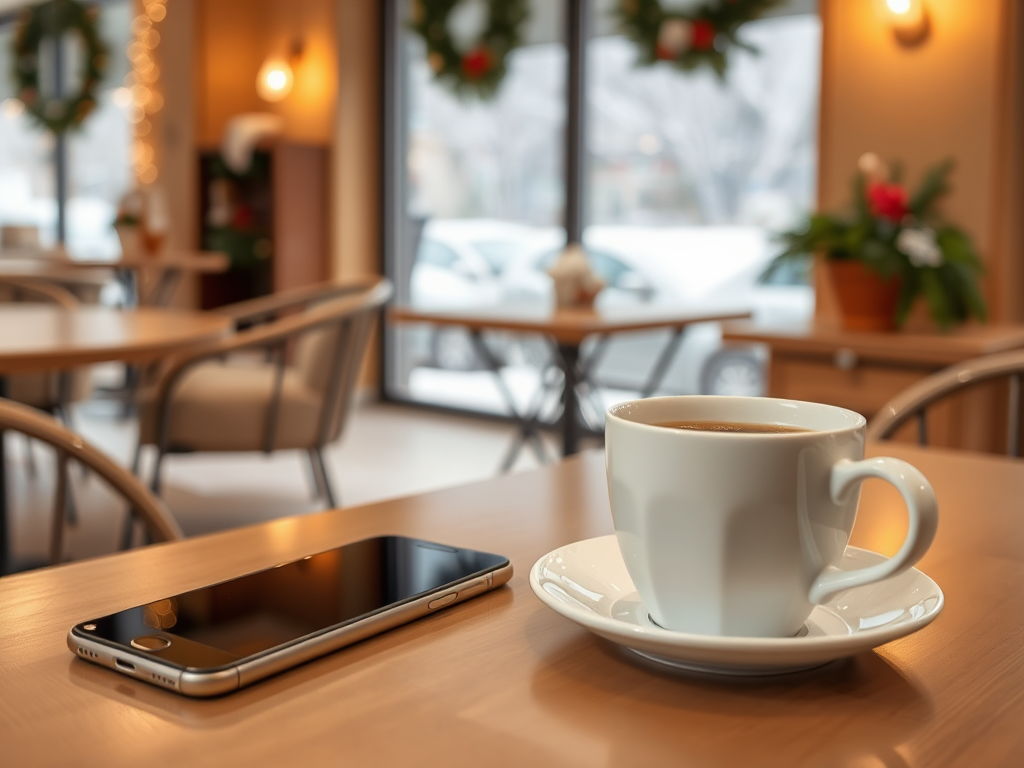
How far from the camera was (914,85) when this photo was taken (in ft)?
11.5

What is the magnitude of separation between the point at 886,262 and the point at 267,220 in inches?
172

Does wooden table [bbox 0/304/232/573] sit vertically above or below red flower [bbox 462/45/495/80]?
below

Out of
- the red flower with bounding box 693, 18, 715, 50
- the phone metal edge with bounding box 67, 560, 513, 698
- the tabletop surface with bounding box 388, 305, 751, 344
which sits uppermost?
the red flower with bounding box 693, 18, 715, 50

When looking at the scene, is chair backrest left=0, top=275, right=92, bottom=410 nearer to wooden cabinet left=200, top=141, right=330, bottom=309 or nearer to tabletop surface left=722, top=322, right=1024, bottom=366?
tabletop surface left=722, top=322, right=1024, bottom=366

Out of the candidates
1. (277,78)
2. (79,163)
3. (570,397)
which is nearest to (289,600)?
(570,397)

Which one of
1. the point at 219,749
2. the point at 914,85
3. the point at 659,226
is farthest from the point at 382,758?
the point at 659,226

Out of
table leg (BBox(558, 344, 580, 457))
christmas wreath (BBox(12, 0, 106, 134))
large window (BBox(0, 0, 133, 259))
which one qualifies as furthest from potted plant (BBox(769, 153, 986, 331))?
christmas wreath (BBox(12, 0, 106, 134))

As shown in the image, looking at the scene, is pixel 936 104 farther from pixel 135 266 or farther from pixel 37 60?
pixel 37 60

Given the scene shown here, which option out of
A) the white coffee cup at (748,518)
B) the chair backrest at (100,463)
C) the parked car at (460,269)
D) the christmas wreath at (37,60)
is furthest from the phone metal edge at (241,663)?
the christmas wreath at (37,60)

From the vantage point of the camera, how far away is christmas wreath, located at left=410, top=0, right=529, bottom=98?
17.6ft

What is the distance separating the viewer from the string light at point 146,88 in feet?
22.9

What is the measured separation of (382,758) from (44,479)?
14.3ft

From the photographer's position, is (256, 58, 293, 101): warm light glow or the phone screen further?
(256, 58, 293, 101): warm light glow

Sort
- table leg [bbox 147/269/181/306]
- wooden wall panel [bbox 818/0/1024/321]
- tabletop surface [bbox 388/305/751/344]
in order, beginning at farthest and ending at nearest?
table leg [bbox 147/269/181/306]
wooden wall panel [bbox 818/0/1024/321]
tabletop surface [bbox 388/305/751/344]
